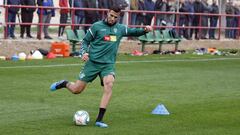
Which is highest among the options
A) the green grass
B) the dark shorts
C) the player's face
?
the player's face

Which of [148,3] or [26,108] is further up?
[148,3]

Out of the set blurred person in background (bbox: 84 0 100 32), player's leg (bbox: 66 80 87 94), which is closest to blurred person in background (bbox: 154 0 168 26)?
blurred person in background (bbox: 84 0 100 32)

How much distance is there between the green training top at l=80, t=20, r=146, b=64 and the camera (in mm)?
12688

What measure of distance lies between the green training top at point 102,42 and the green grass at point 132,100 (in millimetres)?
1113

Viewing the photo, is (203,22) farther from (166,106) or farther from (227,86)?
(166,106)

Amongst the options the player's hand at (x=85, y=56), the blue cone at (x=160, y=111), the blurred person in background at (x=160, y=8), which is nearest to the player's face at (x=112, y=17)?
the player's hand at (x=85, y=56)

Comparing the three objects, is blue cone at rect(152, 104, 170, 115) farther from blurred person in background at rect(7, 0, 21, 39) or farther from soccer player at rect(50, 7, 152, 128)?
blurred person in background at rect(7, 0, 21, 39)

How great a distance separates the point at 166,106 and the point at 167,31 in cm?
1705

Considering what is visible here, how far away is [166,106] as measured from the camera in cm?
1517

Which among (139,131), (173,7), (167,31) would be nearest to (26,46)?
(167,31)

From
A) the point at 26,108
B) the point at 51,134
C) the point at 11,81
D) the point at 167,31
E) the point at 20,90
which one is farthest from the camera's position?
the point at 167,31

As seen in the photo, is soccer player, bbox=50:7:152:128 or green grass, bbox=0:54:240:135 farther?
soccer player, bbox=50:7:152:128

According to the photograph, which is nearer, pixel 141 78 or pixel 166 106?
pixel 166 106

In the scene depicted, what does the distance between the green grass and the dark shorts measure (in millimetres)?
782
